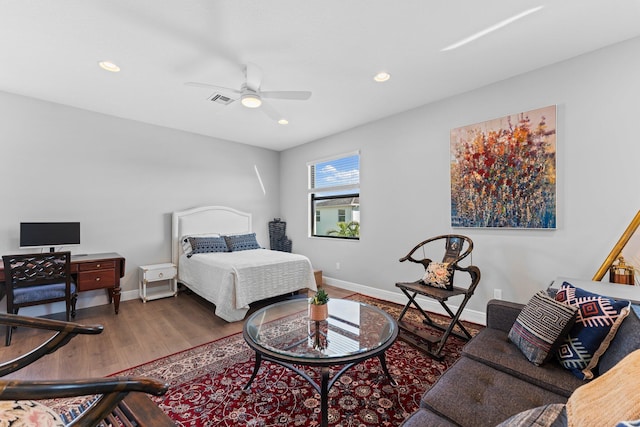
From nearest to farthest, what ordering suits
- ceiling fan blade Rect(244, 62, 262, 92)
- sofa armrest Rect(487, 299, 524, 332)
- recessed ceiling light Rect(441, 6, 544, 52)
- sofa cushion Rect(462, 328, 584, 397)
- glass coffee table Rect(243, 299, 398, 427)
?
sofa cushion Rect(462, 328, 584, 397), glass coffee table Rect(243, 299, 398, 427), sofa armrest Rect(487, 299, 524, 332), recessed ceiling light Rect(441, 6, 544, 52), ceiling fan blade Rect(244, 62, 262, 92)

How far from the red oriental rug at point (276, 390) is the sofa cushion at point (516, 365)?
56 cm

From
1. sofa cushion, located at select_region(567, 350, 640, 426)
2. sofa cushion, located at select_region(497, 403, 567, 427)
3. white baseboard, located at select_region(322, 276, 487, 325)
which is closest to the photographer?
sofa cushion, located at select_region(567, 350, 640, 426)

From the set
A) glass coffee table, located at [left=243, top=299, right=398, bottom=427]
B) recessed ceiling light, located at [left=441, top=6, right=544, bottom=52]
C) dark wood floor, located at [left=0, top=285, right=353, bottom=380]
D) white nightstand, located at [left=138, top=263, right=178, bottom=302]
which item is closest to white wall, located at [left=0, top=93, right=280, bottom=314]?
white nightstand, located at [left=138, top=263, right=178, bottom=302]

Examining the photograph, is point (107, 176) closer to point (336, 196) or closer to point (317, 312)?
point (336, 196)

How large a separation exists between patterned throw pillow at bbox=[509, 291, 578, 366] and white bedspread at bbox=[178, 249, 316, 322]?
259cm

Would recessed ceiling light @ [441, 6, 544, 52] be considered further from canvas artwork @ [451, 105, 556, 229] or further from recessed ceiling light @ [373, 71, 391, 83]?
canvas artwork @ [451, 105, 556, 229]

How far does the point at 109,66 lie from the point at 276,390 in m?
3.21

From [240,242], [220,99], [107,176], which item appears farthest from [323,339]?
[107,176]

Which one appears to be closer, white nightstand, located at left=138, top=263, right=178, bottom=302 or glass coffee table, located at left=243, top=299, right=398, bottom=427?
glass coffee table, located at left=243, top=299, right=398, bottom=427

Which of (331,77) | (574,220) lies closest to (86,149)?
(331,77)

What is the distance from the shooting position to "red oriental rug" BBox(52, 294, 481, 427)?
1661 mm

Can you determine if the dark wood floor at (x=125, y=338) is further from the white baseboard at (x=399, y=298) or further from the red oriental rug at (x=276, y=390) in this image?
the white baseboard at (x=399, y=298)

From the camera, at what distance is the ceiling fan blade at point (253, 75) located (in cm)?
254

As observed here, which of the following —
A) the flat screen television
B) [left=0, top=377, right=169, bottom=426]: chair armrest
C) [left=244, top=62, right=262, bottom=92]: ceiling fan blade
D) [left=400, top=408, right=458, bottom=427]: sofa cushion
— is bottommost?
[left=400, top=408, right=458, bottom=427]: sofa cushion
